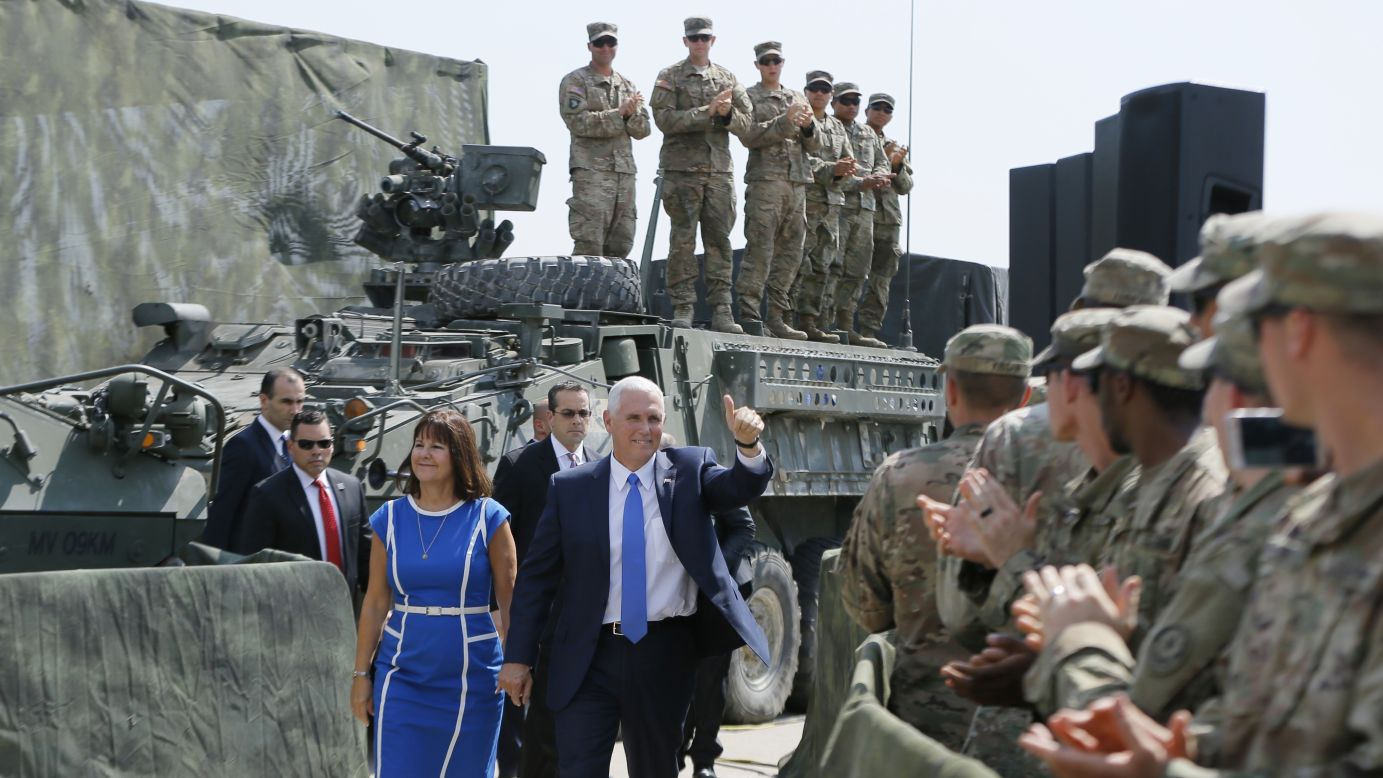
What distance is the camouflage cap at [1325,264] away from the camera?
6.57 feet

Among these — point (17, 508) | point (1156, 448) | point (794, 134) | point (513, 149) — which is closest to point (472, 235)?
point (513, 149)

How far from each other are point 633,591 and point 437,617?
24.5 inches

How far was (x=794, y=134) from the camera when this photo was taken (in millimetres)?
12703

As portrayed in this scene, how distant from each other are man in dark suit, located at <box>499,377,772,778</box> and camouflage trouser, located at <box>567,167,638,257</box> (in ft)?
20.1

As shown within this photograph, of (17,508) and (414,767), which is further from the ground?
(17,508)

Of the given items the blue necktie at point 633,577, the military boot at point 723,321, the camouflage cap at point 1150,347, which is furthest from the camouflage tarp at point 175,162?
the camouflage cap at point 1150,347

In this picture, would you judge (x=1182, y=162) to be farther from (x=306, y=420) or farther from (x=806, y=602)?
(x=806, y=602)

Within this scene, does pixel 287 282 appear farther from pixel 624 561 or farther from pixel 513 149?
pixel 624 561

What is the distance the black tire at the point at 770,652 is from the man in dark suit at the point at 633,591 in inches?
163

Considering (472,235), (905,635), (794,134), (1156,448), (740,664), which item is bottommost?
(740,664)

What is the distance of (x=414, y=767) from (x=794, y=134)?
774 cm

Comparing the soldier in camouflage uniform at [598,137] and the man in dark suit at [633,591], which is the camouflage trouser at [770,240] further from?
the man in dark suit at [633,591]

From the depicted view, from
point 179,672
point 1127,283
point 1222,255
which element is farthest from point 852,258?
point 1222,255

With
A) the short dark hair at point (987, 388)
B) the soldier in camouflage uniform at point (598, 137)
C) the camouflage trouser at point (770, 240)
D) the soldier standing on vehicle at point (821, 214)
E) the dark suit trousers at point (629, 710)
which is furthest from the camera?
the soldier standing on vehicle at point (821, 214)
